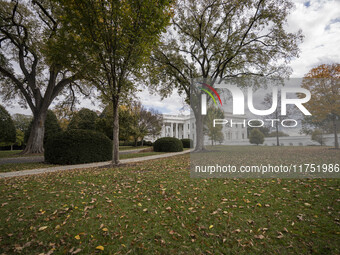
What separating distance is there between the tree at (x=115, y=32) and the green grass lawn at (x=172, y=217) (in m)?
4.66

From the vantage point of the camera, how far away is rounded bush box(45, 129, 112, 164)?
10.5 meters

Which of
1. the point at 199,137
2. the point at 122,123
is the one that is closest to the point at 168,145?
the point at 199,137

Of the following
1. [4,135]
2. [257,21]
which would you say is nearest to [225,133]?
[257,21]

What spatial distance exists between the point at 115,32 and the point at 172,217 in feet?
25.4

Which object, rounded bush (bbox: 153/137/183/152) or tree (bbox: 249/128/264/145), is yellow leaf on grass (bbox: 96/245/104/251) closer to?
tree (bbox: 249/128/264/145)

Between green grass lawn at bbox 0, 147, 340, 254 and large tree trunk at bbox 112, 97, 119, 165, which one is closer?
green grass lawn at bbox 0, 147, 340, 254

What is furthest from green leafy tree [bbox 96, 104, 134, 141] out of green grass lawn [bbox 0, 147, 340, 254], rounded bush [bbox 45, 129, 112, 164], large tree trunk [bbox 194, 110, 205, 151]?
green grass lawn [bbox 0, 147, 340, 254]

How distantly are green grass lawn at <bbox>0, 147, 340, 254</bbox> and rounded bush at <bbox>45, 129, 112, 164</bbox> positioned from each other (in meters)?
4.68

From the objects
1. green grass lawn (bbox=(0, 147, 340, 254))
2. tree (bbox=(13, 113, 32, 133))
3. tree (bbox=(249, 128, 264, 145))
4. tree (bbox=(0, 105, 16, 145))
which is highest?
tree (bbox=(13, 113, 32, 133))

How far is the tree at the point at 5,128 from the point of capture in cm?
2580

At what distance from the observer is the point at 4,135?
26.2 metres

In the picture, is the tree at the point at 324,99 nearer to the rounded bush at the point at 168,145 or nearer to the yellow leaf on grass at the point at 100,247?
the yellow leaf on grass at the point at 100,247

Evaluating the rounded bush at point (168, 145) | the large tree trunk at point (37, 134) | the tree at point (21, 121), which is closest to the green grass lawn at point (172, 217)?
the large tree trunk at point (37, 134)

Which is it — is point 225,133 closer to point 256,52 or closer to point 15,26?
point 256,52
